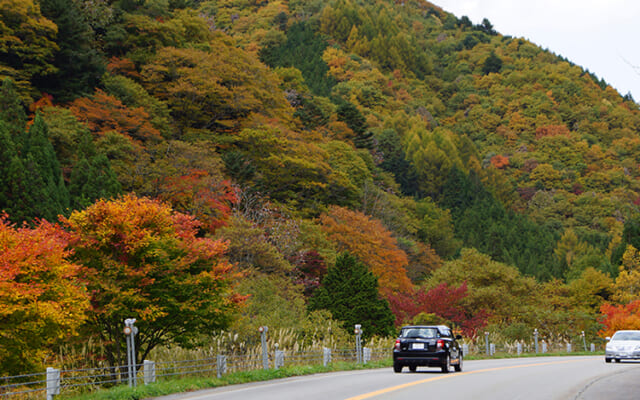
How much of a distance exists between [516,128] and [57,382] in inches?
6227

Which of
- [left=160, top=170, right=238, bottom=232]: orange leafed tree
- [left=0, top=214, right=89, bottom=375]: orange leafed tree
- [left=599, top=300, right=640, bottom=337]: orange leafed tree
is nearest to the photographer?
[left=0, top=214, right=89, bottom=375]: orange leafed tree

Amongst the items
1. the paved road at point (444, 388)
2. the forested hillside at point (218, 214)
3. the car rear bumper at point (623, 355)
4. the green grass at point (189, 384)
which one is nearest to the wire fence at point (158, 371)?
the green grass at point (189, 384)

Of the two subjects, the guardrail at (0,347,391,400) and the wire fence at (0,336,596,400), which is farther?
the wire fence at (0,336,596,400)

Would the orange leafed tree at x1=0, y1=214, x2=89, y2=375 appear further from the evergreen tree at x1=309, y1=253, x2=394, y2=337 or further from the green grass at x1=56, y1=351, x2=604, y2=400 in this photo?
the evergreen tree at x1=309, y1=253, x2=394, y2=337

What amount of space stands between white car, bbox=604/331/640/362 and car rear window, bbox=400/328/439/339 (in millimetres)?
11273

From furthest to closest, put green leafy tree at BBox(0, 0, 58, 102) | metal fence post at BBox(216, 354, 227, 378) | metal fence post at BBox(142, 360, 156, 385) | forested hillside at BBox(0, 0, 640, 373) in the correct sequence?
green leafy tree at BBox(0, 0, 58, 102), forested hillside at BBox(0, 0, 640, 373), metal fence post at BBox(216, 354, 227, 378), metal fence post at BBox(142, 360, 156, 385)

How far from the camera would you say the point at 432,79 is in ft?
627

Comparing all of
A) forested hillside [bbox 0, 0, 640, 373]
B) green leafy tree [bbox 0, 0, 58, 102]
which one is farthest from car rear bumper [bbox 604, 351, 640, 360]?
green leafy tree [bbox 0, 0, 58, 102]

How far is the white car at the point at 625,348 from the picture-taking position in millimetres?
28906

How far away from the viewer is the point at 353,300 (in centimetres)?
3956

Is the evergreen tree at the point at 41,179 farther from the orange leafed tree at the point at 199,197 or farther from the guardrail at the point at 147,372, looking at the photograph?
the guardrail at the point at 147,372

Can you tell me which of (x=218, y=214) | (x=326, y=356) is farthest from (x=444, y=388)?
(x=218, y=214)

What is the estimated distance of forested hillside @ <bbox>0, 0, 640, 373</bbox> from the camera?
20.2 m

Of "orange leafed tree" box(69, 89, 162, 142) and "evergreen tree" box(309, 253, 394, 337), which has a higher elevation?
"orange leafed tree" box(69, 89, 162, 142)
